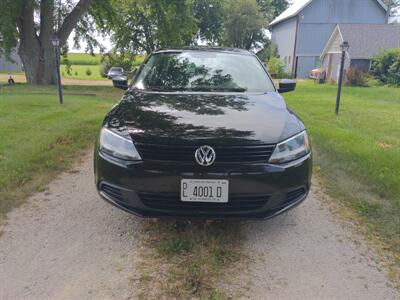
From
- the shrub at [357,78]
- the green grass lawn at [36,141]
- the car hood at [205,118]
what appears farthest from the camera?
the shrub at [357,78]

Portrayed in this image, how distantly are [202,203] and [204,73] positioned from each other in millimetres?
1883

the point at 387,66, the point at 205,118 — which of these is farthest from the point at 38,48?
the point at 387,66

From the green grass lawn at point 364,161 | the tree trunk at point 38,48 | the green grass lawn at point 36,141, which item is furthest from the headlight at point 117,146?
the tree trunk at point 38,48

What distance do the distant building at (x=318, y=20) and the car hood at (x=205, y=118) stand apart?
33282mm

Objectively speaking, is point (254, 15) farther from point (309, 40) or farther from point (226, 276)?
point (226, 276)

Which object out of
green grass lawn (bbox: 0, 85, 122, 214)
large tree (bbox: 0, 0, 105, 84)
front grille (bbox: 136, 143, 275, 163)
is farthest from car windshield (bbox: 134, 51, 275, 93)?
large tree (bbox: 0, 0, 105, 84)

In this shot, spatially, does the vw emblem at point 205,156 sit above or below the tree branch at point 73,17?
below

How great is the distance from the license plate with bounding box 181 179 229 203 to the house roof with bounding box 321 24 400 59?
26.7 meters

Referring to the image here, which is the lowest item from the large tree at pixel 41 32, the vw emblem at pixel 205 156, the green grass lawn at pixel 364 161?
the green grass lawn at pixel 364 161

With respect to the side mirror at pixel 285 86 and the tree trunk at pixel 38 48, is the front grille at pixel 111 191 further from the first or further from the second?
the tree trunk at pixel 38 48

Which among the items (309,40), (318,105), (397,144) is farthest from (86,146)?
(309,40)

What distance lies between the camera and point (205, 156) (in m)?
2.73

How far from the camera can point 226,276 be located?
2580 millimetres

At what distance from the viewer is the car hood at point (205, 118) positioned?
283cm
